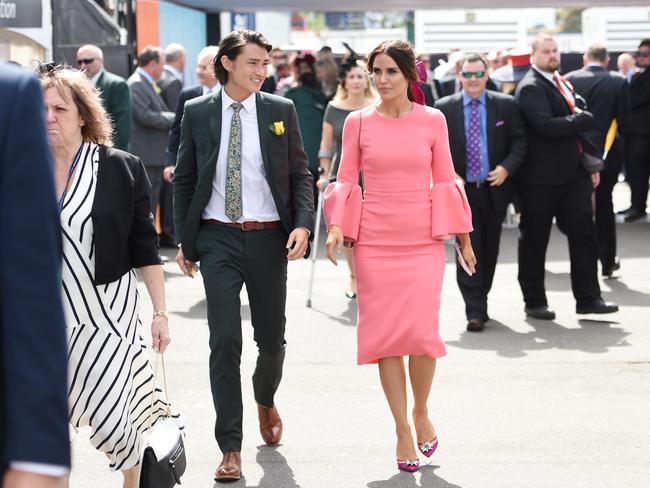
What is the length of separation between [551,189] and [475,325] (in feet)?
3.80

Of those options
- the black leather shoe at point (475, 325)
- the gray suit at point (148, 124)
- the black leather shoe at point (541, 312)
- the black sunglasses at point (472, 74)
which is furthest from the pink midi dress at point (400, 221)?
the gray suit at point (148, 124)

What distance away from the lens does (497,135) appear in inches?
363

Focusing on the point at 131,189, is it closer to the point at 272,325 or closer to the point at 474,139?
the point at 272,325

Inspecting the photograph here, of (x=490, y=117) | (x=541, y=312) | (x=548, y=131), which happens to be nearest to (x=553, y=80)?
(x=548, y=131)

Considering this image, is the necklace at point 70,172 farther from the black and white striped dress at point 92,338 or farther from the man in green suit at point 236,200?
the man in green suit at point 236,200

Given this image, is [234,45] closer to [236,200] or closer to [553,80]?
[236,200]

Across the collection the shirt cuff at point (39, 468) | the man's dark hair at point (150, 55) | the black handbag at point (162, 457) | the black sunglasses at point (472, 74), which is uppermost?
the man's dark hair at point (150, 55)

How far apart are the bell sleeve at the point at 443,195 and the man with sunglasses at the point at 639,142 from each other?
989cm

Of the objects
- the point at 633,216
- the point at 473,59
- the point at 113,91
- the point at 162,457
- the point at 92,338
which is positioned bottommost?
the point at 633,216

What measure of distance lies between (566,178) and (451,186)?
3.59 meters

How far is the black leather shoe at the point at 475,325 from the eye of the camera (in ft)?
30.5

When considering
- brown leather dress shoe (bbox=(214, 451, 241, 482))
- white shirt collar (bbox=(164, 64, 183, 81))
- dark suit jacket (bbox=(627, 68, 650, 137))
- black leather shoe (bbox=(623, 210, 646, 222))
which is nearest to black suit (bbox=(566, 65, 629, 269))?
dark suit jacket (bbox=(627, 68, 650, 137))

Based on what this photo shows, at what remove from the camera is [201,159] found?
579 cm

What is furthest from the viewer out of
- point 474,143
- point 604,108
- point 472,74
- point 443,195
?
point 604,108
